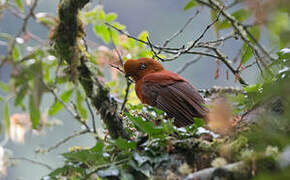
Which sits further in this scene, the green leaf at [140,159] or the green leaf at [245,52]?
the green leaf at [245,52]

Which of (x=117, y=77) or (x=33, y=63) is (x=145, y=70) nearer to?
(x=117, y=77)

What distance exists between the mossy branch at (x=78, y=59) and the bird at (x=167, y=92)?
1063mm

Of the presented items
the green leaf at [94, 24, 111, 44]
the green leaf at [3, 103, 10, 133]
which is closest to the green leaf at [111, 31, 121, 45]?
the green leaf at [94, 24, 111, 44]

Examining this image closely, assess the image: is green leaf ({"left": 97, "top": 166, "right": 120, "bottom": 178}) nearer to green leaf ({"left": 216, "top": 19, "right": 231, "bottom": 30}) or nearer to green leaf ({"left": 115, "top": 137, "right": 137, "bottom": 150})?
green leaf ({"left": 115, "top": 137, "right": 137, "bottom": 150})

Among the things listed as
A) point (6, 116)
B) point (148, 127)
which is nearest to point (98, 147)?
point (148, 127)

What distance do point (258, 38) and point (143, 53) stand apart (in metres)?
1.66

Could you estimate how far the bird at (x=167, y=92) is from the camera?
322 centimetres

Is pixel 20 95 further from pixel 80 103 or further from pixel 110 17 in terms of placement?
pixel 110 17

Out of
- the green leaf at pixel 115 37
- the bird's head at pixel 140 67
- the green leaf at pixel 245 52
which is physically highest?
the green leaf at pixel 115 37

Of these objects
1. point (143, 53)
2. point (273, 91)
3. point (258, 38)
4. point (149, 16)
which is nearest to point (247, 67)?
point (258, 38)

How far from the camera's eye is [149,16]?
34.2 ft

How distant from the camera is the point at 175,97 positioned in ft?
11.1

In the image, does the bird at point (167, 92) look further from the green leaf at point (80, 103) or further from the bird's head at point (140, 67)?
the green leaf at point (80, 103)

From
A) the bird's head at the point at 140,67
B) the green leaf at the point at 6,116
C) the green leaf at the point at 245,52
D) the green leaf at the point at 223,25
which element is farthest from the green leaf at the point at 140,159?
the bird's head at the point at 140,67
